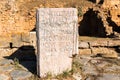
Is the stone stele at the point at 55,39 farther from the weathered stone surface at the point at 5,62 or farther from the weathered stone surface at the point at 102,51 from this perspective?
the weathered stone surface at the point at 102,51

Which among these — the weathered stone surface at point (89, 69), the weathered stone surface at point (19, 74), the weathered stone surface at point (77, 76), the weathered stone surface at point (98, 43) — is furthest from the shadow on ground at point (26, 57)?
the weathered stone surface at point (98, 43)

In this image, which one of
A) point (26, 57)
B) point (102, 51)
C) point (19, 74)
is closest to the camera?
point (19, 74)

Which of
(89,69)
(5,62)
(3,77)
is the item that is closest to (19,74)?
(3,77)

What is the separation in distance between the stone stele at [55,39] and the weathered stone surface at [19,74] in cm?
26

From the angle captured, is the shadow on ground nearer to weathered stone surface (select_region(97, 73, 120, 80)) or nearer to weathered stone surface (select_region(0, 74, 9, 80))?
weathered stone surface (select_region(0, 74, 9, 80))

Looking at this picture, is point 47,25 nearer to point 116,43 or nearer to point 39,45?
point 39,45

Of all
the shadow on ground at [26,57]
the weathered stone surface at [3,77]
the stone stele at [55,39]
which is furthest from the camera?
the shadow on ground at [26,57]

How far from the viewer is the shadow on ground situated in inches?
233

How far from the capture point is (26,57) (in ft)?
21.4

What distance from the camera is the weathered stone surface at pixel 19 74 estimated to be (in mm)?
5370

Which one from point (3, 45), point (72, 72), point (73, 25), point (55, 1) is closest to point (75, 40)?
point (73, 25)

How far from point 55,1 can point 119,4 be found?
327 cm

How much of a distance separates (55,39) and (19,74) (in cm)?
94

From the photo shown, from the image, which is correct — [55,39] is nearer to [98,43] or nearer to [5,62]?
[5,62]
